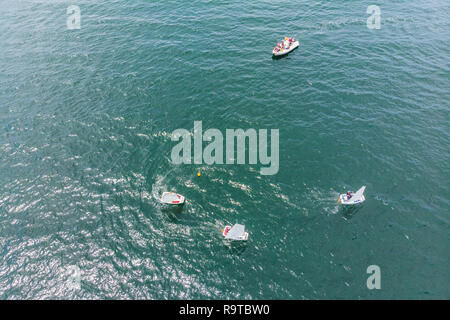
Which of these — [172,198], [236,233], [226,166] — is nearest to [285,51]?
[226,166]

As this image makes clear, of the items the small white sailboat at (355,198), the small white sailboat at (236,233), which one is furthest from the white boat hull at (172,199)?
the small white sailboat at (355,198)

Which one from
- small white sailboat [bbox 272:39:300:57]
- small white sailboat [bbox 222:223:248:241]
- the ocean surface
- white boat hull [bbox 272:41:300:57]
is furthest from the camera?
small white sailboat [bbox 272:39:300:57]

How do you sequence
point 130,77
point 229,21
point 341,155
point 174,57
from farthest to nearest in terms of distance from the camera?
point 229,21 → point 174,57 → point 130,77 → point 341,155

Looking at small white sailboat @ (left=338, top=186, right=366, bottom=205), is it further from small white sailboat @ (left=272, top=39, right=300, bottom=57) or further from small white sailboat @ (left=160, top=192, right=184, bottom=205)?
small white sailboat @ (left=272, top=39, right=300, bottom=57)

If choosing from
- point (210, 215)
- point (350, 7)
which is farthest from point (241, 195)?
point (350, 7)

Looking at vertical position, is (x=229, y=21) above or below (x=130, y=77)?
above

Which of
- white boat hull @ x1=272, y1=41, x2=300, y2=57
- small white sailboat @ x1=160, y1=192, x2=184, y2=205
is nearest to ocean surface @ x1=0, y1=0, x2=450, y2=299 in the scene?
small white sailboat @ x1=160, y1=192, x2=184, y2=205

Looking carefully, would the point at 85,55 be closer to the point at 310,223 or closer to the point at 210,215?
the point at 210,215
